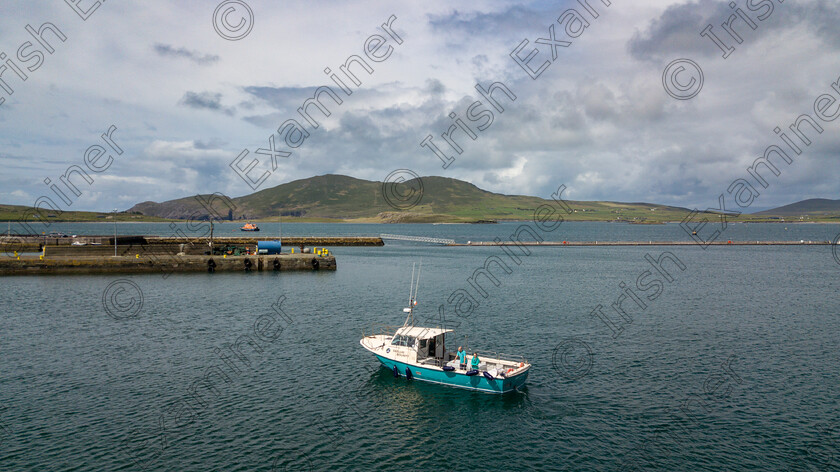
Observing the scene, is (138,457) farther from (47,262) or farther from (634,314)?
(47,262)

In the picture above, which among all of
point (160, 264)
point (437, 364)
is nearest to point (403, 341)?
point (437, 364)

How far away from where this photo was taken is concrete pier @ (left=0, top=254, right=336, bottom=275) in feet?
274

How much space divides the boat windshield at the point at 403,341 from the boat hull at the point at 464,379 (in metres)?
1.98

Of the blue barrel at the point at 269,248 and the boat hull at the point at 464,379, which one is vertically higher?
the blue barrel at the point at 269,248

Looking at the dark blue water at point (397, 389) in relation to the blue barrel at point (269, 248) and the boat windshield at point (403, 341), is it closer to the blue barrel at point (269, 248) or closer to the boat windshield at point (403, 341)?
the boat windshield at point (403, 341)

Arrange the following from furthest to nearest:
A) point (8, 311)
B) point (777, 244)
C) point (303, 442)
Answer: point (777, 244)
point (8, 311)
point (303, 442)

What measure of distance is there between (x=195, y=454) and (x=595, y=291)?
62.7 meters

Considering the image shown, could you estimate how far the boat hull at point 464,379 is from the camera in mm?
32981

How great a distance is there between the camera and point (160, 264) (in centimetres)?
8906

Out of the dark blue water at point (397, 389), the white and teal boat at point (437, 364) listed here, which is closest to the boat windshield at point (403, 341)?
the white and teal boat at point (437, 364)

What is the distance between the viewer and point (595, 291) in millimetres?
74312

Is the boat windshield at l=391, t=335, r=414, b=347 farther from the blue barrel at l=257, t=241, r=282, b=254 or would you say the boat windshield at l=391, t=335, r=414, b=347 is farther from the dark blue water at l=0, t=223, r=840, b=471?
the blue barrel at l=257, t=241, r=282, b=254

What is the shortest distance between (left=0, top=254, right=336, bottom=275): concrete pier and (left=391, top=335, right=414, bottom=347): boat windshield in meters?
59.9

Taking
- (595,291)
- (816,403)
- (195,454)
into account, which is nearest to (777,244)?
(595,291)
